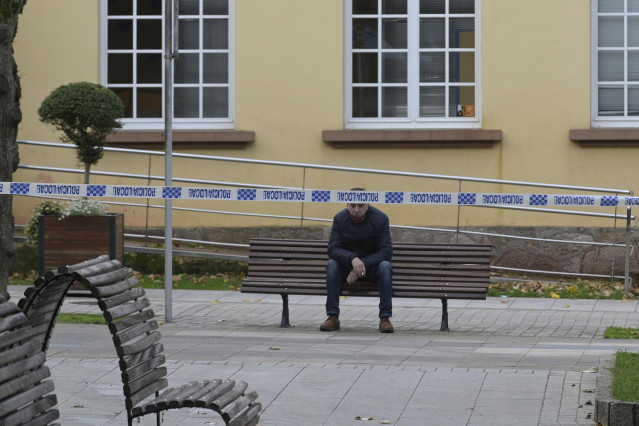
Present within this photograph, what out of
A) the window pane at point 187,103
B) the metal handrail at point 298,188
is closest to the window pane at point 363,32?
the metal handrail at point 298,188

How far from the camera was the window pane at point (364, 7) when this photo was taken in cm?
1614

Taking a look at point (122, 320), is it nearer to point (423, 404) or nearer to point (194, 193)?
point (423, 404)

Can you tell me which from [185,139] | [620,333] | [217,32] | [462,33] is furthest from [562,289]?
[217,32]

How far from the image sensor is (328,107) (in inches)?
626

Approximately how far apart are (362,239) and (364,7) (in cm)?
591

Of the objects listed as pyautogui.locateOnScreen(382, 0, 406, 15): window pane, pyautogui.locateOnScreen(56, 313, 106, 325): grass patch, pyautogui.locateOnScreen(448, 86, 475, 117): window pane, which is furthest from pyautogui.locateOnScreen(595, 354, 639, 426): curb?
pyautogui.locateOnScreen(382, 0, 406, 15): window pane

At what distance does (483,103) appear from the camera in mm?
15742

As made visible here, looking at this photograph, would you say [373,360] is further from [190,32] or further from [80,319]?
[190,32]

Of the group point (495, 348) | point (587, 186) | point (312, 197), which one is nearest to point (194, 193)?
point (312, 197)

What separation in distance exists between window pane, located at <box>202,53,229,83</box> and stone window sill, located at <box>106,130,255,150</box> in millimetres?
915

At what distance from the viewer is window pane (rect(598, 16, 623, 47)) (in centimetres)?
1591

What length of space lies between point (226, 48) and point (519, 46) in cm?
381

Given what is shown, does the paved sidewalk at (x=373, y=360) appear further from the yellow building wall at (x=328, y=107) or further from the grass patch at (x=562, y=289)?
the yellow building wall at (x=328, y=107)

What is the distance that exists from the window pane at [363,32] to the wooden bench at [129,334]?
34.9 feet
